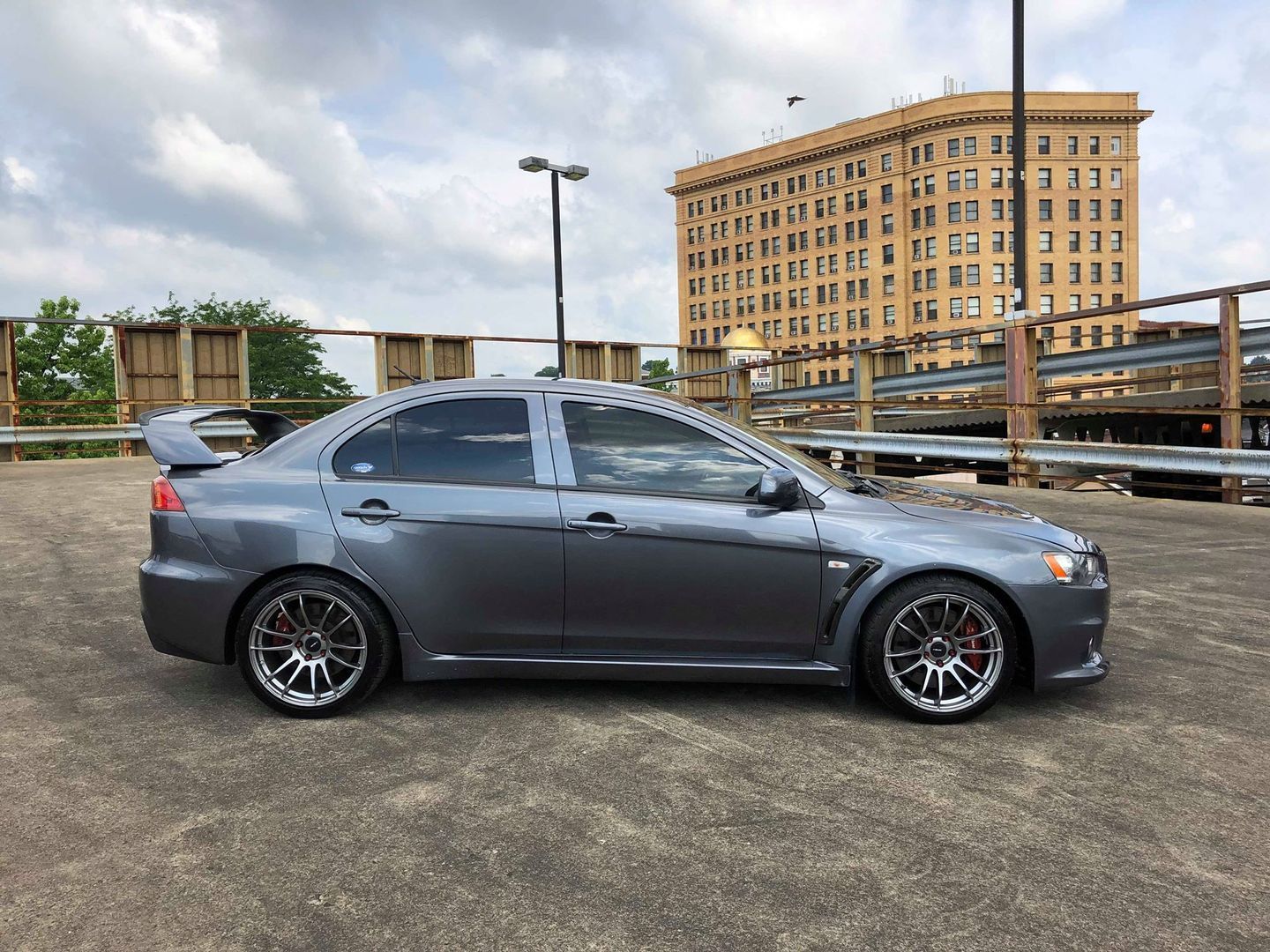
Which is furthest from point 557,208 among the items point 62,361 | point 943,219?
point 943,219

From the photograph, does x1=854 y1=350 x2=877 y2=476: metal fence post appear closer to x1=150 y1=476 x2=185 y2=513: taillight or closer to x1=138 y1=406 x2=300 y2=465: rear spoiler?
x1=138 y1=406 x2=300 y2=465: rear spoiler

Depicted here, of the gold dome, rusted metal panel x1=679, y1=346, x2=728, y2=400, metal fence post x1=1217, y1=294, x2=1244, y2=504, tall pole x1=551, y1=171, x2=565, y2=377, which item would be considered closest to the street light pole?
tall pole x1=551, y1=171, x2=565, y2=377

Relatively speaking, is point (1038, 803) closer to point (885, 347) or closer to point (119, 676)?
point (119, 676)

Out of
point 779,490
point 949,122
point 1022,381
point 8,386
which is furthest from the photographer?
point 949,122

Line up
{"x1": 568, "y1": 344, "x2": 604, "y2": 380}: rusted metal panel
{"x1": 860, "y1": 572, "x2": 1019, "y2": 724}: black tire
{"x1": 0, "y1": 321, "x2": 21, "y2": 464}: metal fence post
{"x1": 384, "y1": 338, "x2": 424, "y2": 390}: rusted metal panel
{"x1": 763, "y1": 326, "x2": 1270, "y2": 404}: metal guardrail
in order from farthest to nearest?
{"x1": 568, "y1": 344, "x2": 604, "y2": 380}: rusted metal panel < {"x1": 384, "y1": 338, "x2": 424, "y2": 390}: rusted metal panel < {"x1": 0, "y1": 321, "x2": 21, "y2": 464}: metal fence post < {"x1": 763, "y1": 326, "x2": 1270, "y2": 404}: metal guardrail < {"x1": 860, "y1": 572, "x2": 1019, "y2": 724}: black tire

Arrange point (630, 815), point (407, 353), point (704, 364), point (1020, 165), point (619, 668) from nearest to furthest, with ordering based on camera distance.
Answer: point (630, 815) → point (619, 668) → point (1020, 165) → point (407, 353) → point (704, 364)

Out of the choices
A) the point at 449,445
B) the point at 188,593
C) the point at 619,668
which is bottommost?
the point at 619,668

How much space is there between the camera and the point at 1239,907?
2643 millimetres

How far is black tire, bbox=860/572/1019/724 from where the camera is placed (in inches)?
159

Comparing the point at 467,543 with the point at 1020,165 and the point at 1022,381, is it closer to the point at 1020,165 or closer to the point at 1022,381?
the point at 1022,381

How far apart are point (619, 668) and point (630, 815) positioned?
39.8 inches

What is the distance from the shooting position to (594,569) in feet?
13.5

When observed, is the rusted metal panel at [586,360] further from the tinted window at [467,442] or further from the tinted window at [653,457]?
the tinted window at [653,457]

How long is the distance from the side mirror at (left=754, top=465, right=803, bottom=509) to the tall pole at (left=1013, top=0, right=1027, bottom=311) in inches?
412
